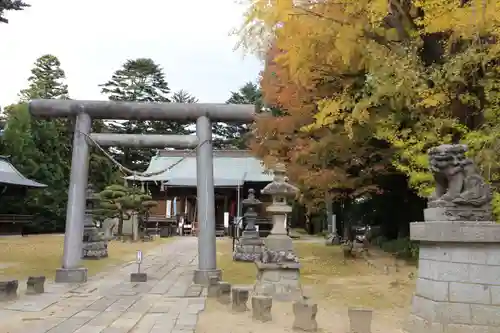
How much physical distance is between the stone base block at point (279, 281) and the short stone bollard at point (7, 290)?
4552 millimetres

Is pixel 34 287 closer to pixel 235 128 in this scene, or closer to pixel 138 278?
pixel 138 278

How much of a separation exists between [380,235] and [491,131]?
47.8ft

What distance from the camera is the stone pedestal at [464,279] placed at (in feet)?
18.4

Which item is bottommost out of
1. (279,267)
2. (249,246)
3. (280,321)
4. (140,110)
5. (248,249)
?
(280,321)

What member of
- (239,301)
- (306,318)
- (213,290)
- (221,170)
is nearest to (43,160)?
(221,170)

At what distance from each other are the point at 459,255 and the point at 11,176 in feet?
89.2

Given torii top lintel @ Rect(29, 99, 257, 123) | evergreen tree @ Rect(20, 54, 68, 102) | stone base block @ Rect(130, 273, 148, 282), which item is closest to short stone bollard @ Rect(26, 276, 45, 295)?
stone base block @ Rect(130, 273, 148, 282)

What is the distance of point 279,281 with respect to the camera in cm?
938

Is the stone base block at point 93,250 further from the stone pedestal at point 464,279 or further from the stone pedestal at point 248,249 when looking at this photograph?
the stone pedestal at point 464,279

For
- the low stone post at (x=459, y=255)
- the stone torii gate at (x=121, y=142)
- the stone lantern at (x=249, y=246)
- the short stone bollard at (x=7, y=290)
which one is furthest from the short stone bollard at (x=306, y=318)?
the stone lantern at (x=249, y=246)

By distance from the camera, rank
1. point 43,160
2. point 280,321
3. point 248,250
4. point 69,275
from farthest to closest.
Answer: point 43,160 → point 248,250 → point 69,275 → point 280,321

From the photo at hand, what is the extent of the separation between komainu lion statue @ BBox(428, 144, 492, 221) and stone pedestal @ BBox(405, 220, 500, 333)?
167 mm

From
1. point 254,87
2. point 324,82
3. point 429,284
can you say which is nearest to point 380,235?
point 324,82

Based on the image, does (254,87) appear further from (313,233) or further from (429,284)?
(429,284)
